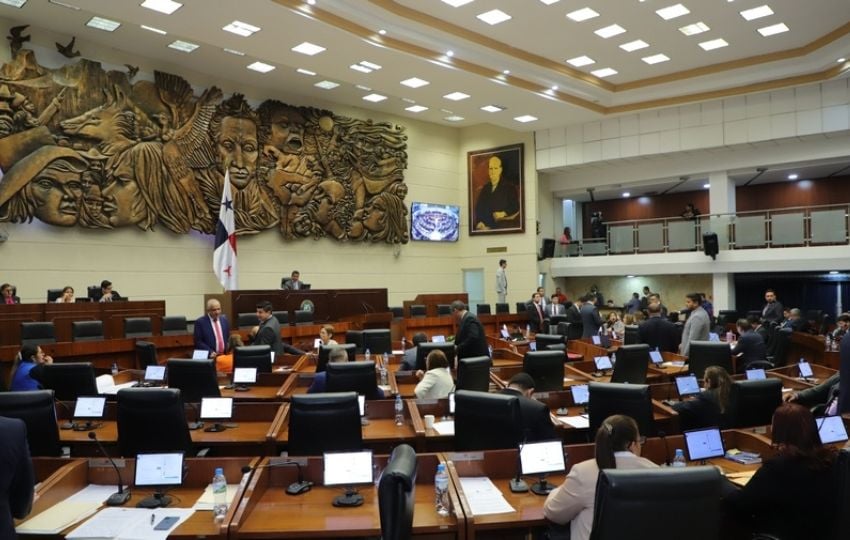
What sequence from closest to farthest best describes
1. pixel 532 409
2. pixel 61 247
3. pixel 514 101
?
pixel 532 409
pixel 61 247
pixel 514 101

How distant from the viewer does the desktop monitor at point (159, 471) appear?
11.8 ft

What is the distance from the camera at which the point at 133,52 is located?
41.4 feet

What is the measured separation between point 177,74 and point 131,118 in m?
1.71

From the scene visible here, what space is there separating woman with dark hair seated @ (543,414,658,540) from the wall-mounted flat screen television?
15688 millimetres

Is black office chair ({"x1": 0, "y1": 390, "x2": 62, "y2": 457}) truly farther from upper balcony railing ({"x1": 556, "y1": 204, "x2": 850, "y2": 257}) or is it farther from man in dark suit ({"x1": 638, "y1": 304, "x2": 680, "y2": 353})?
upper balcony railing ({"x1": 556, "y1": 204, "x2": 850, "y2": 257})

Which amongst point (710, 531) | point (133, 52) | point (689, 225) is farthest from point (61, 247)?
point (689, 225)

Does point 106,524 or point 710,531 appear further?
point 106,524

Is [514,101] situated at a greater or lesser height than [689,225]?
greater

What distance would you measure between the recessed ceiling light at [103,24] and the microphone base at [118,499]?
1037cm

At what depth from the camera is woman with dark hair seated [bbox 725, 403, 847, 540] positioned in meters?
→ 2.86

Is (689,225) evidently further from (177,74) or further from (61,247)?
(61,247)

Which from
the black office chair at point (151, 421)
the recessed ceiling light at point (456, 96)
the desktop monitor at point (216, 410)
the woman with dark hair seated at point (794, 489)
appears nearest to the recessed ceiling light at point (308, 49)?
the recessed ceiling light at point (456, 96)

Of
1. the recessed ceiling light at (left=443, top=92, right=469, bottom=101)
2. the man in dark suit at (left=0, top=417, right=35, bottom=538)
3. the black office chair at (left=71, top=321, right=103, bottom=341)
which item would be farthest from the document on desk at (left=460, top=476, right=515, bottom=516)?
the recessed ceiling light at (left=443, top=92, right=469, bottom=101)

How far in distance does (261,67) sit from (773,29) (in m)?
10.6
